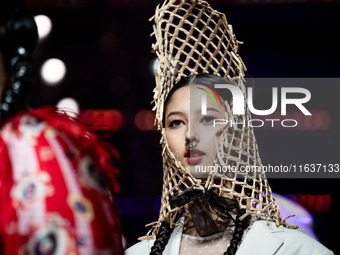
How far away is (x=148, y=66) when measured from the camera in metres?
4.59

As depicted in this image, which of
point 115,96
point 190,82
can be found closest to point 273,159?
point 115,96

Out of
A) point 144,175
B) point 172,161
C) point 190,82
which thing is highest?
point 190,82

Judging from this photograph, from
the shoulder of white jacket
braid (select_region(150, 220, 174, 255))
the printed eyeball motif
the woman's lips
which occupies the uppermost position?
the printed eyeball motif

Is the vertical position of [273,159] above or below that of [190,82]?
below

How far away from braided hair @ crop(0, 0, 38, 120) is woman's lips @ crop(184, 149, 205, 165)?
3.83 ft

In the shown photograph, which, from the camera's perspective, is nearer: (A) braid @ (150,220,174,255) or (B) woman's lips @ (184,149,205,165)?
(B) woman's lips @ (184,149,205,165)

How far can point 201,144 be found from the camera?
2.26 metres

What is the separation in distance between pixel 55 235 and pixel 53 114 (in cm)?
28

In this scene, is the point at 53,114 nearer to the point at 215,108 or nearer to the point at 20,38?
the point at 20,38

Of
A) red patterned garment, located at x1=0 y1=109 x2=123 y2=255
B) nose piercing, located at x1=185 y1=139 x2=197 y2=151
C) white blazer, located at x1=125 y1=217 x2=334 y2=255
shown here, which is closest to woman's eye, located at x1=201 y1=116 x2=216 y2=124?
nose piercing, located at x1=185 y1=139 x2=197 y2=151

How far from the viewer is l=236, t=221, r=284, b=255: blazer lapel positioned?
210 centimetres

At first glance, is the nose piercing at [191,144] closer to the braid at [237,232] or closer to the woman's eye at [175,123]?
the woman's eye at [175,123]

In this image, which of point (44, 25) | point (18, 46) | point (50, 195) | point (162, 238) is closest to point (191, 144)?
point (162, 238)

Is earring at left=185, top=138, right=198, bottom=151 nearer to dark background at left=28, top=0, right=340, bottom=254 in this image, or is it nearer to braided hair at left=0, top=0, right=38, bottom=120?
braided hair at left=0, top=0, right=38, bottom=120
